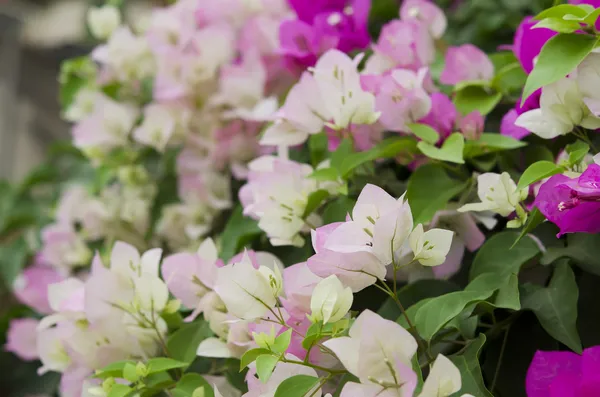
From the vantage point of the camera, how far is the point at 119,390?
411mm

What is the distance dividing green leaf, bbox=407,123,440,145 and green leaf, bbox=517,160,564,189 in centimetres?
8

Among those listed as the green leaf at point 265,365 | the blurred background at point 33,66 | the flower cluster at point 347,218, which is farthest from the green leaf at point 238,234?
the blurred background at point 33,66

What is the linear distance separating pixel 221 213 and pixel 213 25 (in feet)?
0.64

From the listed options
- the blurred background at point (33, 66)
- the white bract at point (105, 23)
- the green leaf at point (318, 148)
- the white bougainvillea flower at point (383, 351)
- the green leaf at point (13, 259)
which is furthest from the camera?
the blurred background at point (33, 66)

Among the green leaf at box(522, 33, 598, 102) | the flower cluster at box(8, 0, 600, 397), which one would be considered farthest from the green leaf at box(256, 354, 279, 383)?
the green leaf at box(522, 33, 598, 102)

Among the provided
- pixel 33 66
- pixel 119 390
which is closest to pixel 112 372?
pixel 119 390

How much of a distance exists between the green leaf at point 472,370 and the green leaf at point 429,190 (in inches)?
3.6

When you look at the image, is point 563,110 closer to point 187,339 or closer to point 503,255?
point 503,255

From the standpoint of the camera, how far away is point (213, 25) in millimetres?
684

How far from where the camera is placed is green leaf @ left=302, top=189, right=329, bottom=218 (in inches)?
18.3

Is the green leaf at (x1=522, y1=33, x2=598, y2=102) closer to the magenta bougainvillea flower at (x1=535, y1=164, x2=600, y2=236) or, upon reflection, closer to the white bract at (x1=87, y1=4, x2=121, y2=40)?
the magenta bougainvillea flower at (x1=535, y1=164, x2=600, y2=236)

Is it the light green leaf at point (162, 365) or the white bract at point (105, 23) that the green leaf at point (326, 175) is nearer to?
the light green leaf at point (162, 365)

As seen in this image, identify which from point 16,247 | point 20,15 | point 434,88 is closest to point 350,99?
point 434,88

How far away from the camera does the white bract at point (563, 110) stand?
15.9 inches
